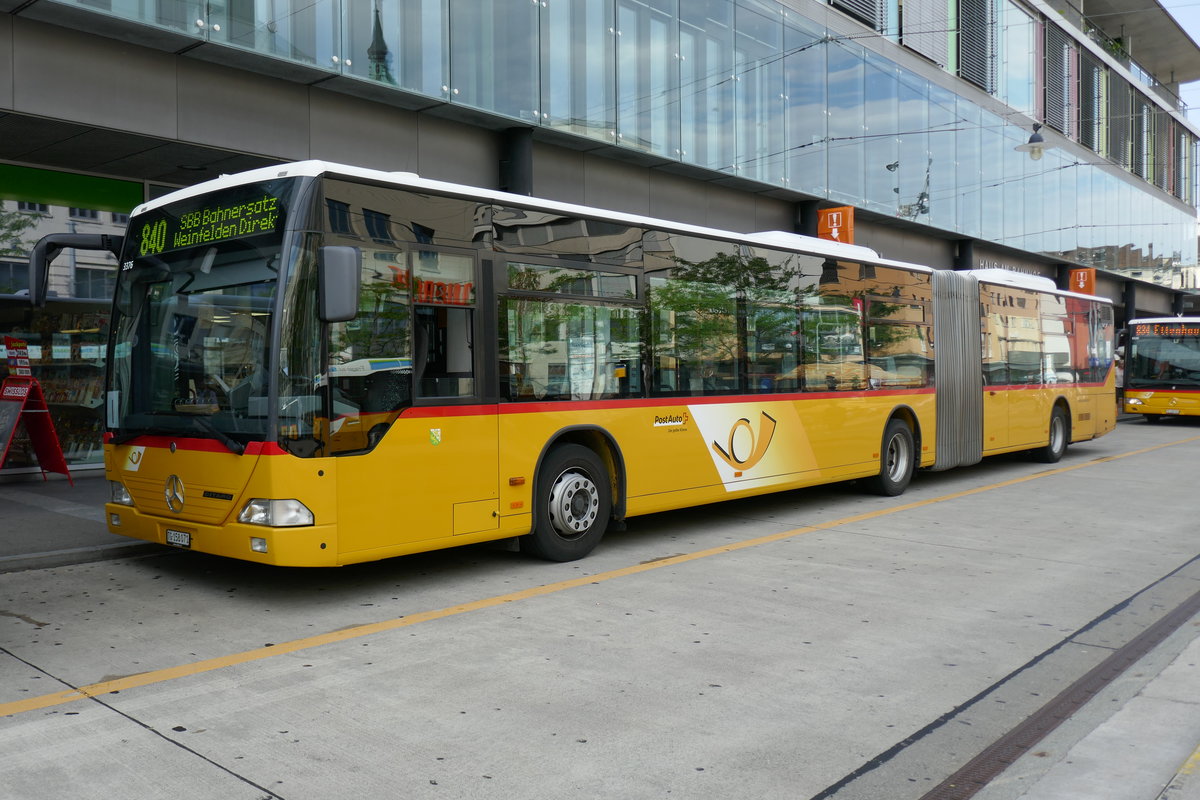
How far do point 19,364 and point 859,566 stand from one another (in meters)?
10.8

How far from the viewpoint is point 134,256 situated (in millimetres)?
7773

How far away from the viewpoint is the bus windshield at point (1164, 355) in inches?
1132

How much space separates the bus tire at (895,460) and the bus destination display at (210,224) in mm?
8658

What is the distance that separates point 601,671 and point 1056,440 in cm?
1461

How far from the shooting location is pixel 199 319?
717 cm

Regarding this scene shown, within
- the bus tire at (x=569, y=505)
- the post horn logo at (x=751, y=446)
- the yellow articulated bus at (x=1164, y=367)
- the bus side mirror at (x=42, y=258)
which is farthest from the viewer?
the yellow articulated bus at (x=1164, y=367)

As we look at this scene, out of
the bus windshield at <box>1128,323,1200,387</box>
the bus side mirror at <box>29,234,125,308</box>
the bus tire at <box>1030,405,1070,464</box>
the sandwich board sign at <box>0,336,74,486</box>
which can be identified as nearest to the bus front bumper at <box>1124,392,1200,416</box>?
the bus windshield at <box>1128,323,1200,387</box>

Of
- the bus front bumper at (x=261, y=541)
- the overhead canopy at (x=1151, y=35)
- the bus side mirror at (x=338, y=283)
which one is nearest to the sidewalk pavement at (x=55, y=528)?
the bus front bumper at (x=261, y=541)

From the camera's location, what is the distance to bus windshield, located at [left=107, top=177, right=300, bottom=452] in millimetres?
6707

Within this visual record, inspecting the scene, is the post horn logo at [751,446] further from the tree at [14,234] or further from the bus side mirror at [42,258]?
the tree at [14,234]

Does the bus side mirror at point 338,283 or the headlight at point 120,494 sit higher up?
the bus side mirror at point 338,283

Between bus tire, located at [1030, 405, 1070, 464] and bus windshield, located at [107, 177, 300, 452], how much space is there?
47.7ft

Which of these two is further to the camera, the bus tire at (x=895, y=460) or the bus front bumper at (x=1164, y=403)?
the bus front bumper at (x=1164, y=403)

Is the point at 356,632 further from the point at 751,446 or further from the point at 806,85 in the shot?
the point at 806,85
